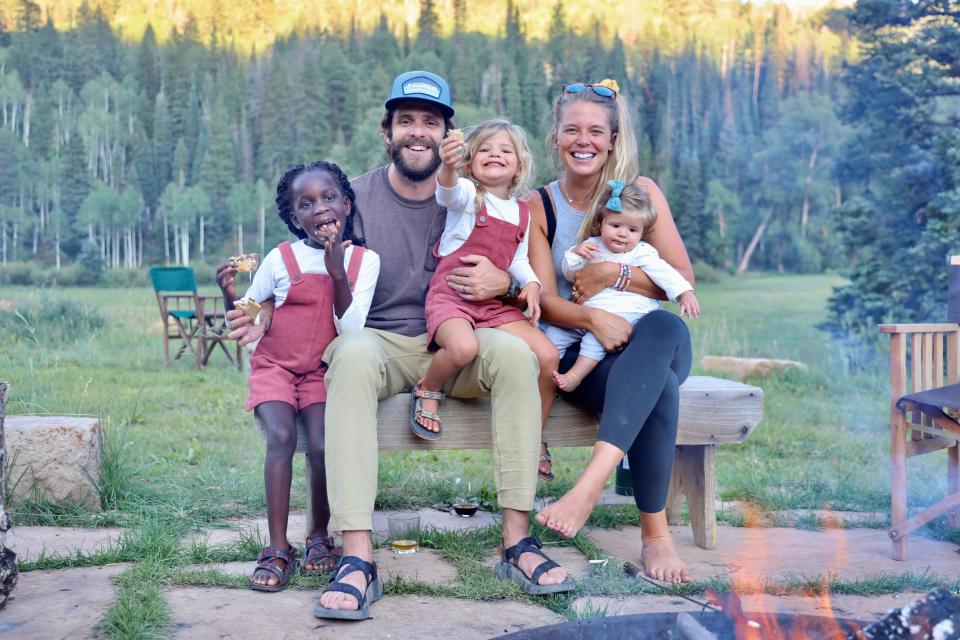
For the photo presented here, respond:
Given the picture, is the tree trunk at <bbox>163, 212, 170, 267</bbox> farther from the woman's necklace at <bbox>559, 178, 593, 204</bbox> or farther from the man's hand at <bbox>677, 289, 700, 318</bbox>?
the man's hand at <bbox>677, 289, 700, 318</bbox>

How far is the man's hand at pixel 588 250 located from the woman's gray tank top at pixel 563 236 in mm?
183

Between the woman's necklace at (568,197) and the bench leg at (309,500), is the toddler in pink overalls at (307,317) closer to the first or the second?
the bench leg at (309,500)

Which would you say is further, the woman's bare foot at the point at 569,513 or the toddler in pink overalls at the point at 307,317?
the toddler in pink overalls at the point at 307,317

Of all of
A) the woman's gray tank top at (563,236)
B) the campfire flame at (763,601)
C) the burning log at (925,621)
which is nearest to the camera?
the burning log at (925,621)

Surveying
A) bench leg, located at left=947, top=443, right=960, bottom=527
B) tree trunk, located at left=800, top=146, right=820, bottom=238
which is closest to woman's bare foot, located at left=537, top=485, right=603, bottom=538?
bench leg, located at left=947, top=443, right=960, bottom=527

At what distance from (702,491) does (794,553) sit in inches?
14.2

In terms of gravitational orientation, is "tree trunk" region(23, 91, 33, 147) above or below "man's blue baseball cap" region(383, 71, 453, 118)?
above

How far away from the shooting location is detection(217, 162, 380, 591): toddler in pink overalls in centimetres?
267

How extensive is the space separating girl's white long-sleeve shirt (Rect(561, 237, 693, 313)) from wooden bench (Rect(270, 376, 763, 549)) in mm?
346

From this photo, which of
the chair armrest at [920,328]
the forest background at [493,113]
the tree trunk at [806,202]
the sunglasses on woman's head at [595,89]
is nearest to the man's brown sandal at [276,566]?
the sunglasses on woman's head at [595,89]

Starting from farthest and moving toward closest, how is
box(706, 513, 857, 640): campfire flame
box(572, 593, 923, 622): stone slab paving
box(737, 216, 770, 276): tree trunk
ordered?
box(737, 216, 770, 276): tree trunk < box(572, 593, 923, 622): stone slab paving < box(706, 513, 857, 640): campfire flame

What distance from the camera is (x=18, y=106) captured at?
6207mm

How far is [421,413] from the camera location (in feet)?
9.02

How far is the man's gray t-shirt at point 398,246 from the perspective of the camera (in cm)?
302
